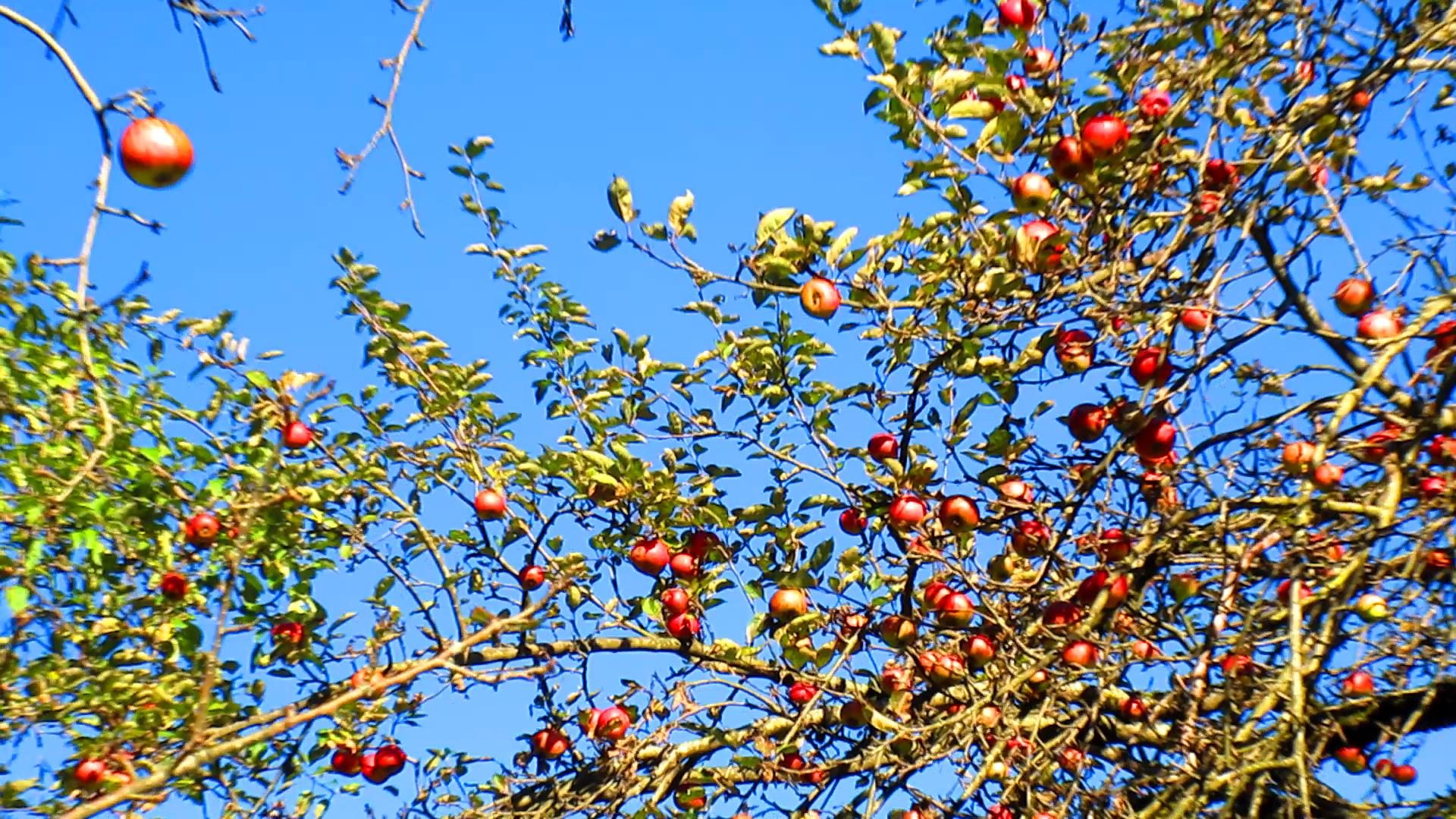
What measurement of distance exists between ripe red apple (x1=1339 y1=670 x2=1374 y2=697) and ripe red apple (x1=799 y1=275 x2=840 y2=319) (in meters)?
1.85

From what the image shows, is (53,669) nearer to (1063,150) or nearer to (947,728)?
(947,728)

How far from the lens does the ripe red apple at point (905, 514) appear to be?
3506 millimetres

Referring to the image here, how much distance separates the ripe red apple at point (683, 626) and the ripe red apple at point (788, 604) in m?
0.38

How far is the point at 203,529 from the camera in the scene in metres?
4.04

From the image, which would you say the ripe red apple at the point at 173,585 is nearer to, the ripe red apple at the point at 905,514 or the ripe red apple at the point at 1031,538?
the ripe red apple at the point at 905,514

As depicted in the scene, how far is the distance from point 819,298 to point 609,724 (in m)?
1.55

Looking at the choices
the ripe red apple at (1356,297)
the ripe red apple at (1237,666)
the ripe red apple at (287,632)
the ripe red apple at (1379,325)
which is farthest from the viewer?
the ripe red apple at (287,632)

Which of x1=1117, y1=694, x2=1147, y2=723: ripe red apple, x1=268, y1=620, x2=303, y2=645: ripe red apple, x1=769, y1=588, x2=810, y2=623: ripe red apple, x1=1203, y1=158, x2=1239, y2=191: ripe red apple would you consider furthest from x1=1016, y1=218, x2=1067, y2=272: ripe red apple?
x1=268, y1=620, x2=303, y2=645: ripe red apple

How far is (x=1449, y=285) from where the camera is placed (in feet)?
10.6

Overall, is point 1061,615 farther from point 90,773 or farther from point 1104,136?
point 90,773

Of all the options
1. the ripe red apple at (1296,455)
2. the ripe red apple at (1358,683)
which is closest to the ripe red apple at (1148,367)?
the ripe red apple at (1296,455)

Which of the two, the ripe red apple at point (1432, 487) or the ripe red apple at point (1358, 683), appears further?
the ripe red apple at point (1358, 683)

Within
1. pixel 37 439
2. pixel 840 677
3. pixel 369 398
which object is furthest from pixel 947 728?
pixel 37 439

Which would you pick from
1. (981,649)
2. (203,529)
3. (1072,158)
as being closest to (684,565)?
(981,649)
